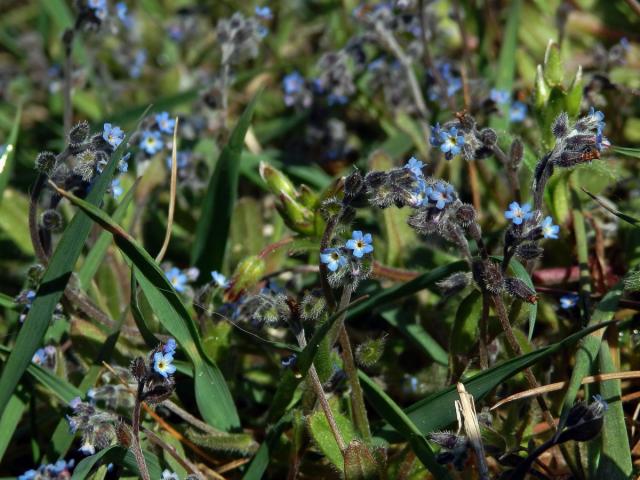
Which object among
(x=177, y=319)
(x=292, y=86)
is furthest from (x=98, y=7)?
(x=177, y=319)

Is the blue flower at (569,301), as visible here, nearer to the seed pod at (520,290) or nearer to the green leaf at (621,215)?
the green leaf at (621,215)

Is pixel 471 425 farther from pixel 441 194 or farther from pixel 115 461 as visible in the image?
pixel 115 461

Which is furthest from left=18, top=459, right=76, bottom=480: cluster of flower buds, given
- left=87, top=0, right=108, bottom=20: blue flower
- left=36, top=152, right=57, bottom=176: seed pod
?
left=87, top=0, right=108, bottom=20: blue flower

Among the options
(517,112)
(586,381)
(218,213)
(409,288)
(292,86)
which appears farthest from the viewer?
(292,86)

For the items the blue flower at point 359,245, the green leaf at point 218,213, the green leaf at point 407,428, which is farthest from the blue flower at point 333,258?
the green leaf at point 218,213

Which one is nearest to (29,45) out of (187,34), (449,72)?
(187,34)

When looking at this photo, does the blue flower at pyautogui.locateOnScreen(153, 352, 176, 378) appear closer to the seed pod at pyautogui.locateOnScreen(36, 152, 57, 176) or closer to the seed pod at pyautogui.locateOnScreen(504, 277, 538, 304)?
the seed pod at pyautogui.locateOnScreen(36, 152, 57, 176)
